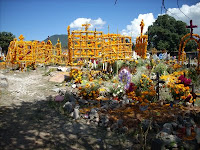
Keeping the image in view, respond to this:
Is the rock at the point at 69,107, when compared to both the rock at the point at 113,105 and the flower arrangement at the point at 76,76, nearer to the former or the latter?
the rock at the point at 113,105

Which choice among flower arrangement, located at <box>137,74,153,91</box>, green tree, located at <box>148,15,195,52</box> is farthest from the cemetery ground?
green tree, located at <box>148,15,195,52</box>

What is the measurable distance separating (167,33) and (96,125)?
3478 centimetres

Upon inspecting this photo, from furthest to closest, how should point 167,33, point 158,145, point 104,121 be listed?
point 167,33, point 104,121, point 158,145

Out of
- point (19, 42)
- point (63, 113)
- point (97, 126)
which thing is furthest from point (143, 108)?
point (19, 42)

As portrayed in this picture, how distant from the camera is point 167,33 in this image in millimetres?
34625

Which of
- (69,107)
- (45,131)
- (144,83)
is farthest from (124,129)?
(144,83)

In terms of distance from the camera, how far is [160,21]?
37.6 metres

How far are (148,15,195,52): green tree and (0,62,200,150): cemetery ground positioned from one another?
31613 millimetres

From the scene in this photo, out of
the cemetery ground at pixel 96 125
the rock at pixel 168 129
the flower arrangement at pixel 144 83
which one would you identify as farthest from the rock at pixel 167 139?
the flower arrangement at pixel 144 83

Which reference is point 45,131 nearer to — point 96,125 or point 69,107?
point 96,125

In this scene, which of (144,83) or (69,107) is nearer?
(69,107)

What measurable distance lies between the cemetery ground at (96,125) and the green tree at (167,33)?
104ft

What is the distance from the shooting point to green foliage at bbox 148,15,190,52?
113 ft

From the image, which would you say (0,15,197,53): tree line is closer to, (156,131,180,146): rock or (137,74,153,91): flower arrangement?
(137,74,153,91): flower arrangement
